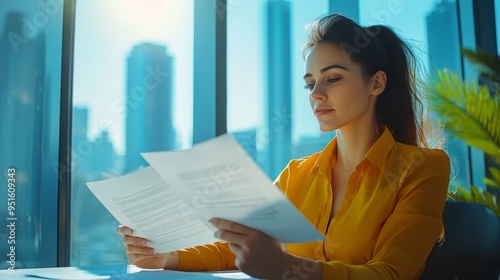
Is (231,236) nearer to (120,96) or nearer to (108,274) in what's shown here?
(108,274)

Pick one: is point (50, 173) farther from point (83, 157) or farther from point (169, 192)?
point (169, 192)

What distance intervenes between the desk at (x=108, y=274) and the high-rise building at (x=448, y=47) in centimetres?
261

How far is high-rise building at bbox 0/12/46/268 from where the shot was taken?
8.29ft

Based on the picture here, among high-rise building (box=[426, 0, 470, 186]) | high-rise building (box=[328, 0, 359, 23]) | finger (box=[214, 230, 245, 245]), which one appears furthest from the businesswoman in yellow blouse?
high-rise building (box=[426, 0, 470, 186])

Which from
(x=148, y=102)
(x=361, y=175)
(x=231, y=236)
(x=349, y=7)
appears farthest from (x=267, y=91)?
(x=231, y=236)

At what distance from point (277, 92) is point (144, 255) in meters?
1.82

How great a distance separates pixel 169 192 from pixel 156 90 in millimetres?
1904

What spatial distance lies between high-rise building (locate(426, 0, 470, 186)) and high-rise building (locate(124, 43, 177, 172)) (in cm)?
172

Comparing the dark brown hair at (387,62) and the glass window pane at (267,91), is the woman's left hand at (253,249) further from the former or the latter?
the glass window pane at (267,91)

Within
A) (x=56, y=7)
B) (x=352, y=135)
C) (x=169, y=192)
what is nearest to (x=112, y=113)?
(x=56, y=7)

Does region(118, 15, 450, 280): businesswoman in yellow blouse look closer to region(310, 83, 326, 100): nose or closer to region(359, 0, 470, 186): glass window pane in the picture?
region(310, 83, 326, 100): nose

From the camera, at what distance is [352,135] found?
152 centimetres

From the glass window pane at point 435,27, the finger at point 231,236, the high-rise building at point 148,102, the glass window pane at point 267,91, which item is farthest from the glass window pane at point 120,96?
the finger at point 231,236

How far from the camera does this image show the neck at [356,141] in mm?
1508
